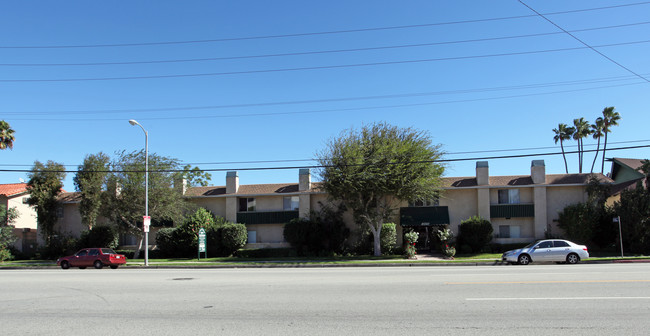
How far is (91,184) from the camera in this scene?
3406 centimetres

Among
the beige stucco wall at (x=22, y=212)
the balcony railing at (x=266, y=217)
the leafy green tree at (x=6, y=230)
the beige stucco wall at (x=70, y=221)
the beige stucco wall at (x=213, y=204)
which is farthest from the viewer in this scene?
the beige stucco wall at (x=22, y=212)

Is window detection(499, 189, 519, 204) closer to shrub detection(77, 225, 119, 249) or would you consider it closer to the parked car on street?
the parked car on street

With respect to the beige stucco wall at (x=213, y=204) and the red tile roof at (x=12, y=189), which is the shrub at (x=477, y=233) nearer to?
the beige stucco wall at (x=213, y=204)

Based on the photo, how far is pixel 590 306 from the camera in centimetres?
893

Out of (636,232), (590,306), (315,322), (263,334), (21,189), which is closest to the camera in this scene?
(263,334)

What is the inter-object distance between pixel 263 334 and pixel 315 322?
108 centimetres

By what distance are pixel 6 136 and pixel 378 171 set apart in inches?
1192

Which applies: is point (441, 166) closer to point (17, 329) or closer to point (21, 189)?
point (17, 329)

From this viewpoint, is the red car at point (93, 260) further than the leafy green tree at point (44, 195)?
No

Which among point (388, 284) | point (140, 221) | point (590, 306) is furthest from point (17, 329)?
point (140, 221)

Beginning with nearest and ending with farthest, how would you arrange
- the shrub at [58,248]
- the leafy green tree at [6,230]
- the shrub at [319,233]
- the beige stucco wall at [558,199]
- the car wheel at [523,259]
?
1. the car wheel at [523,259]
2. the beige stucco wall at [558,199]
3. the shrub at [319,233]
4. the leafy green tree at [6,230]
5. the shrub at [58,248]

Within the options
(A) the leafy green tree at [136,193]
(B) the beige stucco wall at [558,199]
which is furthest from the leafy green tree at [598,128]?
(A) the leafy green tree at [136,193]

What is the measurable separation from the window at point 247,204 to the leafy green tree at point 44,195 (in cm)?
1550

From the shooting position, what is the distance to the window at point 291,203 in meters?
37.5
